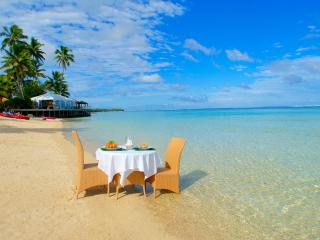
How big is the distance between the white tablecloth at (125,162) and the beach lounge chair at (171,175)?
0.22 m

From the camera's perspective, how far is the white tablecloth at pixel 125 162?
5281mm

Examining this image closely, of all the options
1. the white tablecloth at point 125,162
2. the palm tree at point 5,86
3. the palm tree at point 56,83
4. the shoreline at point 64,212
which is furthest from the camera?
the palm tree at point 56,83

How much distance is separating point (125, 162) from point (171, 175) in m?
0.95

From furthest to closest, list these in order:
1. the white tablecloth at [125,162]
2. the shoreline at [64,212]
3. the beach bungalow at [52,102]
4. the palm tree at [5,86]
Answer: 1. the palm tree at [5,86]
2. the beach bungalow at [52,102]
3. the white tablecloth at [125,162]
4. the shoreline at [64,212]

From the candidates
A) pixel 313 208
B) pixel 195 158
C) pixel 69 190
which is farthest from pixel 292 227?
pixel 195 158

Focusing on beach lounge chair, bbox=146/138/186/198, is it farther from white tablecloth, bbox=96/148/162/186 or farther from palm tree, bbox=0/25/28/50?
palm tree, bbox=0/25/28/50

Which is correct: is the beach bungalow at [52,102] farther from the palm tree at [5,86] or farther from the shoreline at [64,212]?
the shoreline at [64,212]

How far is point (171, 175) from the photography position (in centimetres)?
565

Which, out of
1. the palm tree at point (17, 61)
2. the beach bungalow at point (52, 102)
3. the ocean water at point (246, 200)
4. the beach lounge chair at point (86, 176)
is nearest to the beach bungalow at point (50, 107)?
the beach bungalow at point (52, 102)

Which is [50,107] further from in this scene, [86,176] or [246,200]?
[246,200]

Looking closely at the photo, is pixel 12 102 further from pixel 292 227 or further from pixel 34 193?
pixel 292 227

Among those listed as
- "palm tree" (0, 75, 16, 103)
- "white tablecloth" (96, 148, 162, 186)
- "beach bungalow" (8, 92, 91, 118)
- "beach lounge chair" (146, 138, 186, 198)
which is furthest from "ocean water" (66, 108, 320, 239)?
"palm tree" (0, 75, 16, 103)

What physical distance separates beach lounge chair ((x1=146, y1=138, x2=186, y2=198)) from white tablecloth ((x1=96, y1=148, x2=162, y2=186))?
22 centimetres

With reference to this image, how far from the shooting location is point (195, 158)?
1021 centimetres
